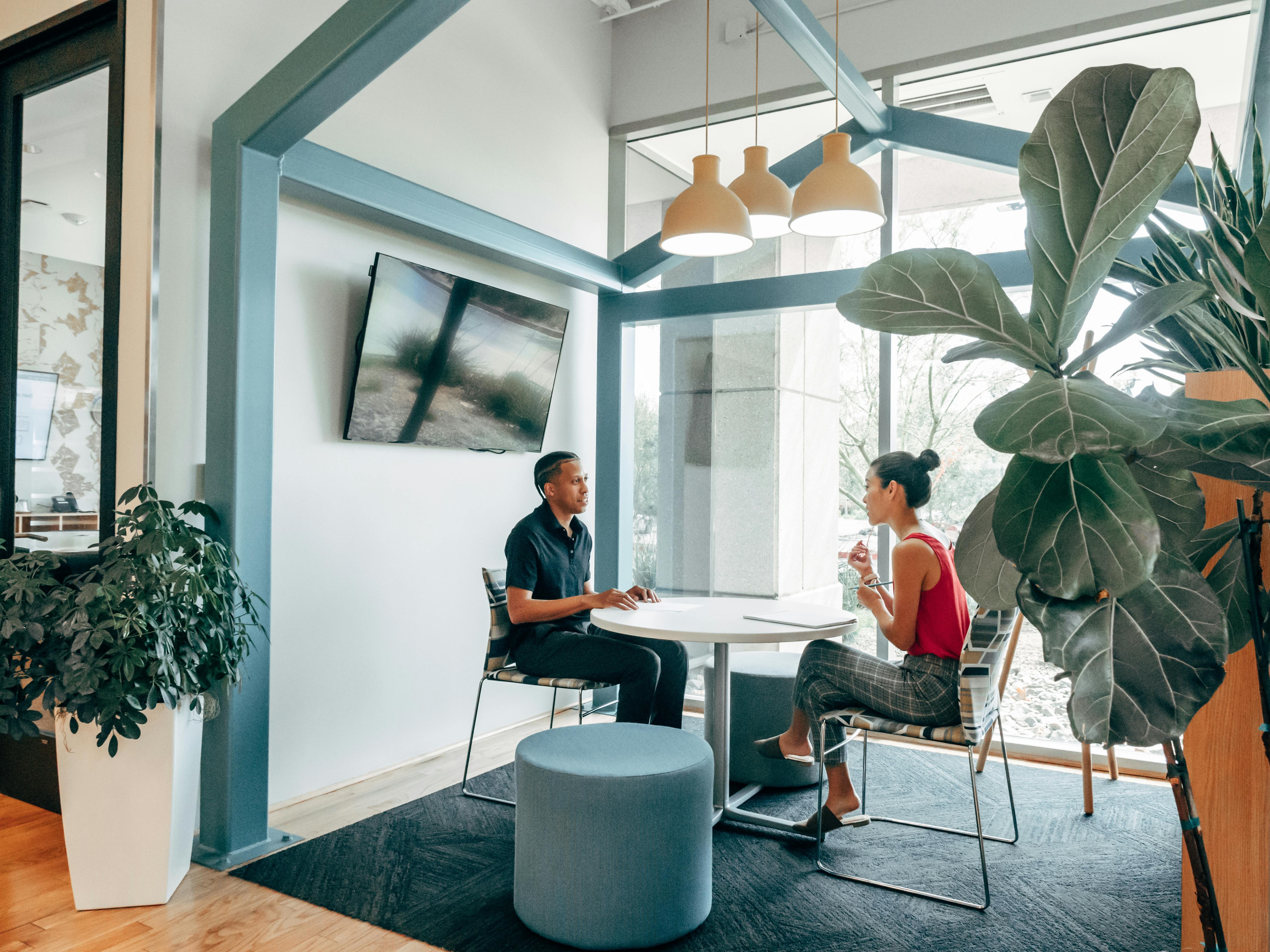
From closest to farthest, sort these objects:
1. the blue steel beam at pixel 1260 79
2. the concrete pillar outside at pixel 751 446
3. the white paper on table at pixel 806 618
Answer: the blue steel beam at pixel 1260 79
the white paper on table at pixel 806 618
the concrete pillar outside at pixel 751 446

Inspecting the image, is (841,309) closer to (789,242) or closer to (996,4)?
(789,242)

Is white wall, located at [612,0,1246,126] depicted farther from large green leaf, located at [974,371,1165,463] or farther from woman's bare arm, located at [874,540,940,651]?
large green leaf, located at [974,371,1165,463]

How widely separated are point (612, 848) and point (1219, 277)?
187 centimetres

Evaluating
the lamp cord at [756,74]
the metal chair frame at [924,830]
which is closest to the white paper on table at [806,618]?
the metal chair frame at [924,830]

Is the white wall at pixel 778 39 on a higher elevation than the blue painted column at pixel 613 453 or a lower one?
higher

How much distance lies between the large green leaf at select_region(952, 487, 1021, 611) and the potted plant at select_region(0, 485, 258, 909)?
7.22ft

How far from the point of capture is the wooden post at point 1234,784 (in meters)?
1.21

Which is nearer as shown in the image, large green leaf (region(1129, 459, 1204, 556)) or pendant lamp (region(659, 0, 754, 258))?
large green leaf (region(1129, 459, 1204, 556))

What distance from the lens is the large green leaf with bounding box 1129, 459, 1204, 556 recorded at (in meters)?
0.91

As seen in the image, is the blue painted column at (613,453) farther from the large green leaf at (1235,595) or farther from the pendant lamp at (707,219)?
the large green leaf at (1235,595)

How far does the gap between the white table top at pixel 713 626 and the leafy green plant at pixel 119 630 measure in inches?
48.6

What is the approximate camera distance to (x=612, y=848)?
2.23 m

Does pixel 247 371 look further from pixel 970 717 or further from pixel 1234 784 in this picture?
pixel 1234 784

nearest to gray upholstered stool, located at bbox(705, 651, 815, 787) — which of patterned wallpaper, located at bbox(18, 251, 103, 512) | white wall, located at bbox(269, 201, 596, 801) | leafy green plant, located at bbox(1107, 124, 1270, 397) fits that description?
white wall, located at bbox(269, 201, 596, 801)
